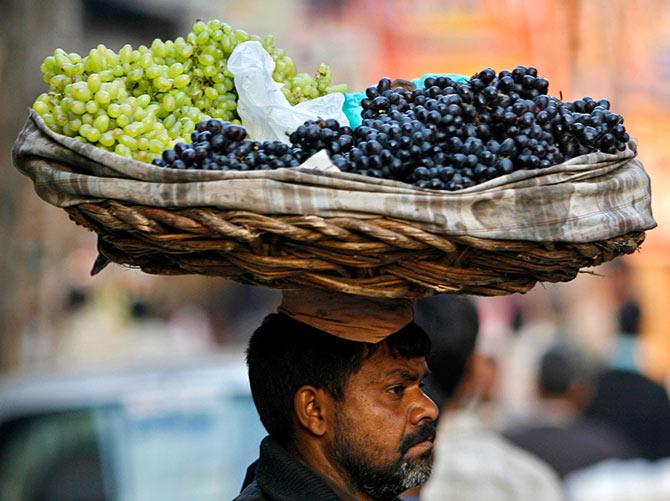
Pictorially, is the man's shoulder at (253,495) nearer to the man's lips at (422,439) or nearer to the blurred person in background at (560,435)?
the man's lips at (422,439)

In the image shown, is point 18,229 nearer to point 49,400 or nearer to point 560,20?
point 49,400

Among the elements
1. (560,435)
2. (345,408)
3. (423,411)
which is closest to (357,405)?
(345,408)

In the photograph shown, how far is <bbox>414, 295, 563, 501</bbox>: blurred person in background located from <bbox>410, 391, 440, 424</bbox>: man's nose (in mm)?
1401

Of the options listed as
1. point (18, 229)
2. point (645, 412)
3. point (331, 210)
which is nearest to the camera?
point (331, 210)

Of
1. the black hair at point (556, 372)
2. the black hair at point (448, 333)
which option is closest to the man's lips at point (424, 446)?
the black hair at point (448, 333)

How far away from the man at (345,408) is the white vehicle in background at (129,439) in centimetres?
309

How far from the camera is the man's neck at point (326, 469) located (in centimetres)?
279

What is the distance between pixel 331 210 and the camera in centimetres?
227

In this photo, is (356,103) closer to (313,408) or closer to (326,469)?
(313,408)

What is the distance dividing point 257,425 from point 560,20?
5.65m

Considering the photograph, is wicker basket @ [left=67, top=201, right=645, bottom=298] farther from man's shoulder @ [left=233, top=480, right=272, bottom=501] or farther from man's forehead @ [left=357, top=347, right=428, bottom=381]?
man's shoulder @ [left=233, top=480, right=272, bottom=501]

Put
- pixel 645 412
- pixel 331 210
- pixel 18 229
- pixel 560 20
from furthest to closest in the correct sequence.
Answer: pixel 560 20 < pixel 645 412 < pixel 18 229 < pixel 331 210

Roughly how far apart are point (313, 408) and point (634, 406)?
5414mm

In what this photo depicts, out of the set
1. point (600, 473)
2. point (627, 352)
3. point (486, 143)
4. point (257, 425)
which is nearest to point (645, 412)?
point (627, 352)
